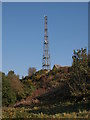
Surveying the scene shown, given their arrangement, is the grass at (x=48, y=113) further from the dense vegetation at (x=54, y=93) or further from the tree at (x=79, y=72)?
the tree at (x=79, y=72)

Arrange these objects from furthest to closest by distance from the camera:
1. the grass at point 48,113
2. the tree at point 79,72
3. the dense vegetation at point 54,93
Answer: the tree at point 79,72
the dense vegetation at point 54,93
the grass at point 48,113

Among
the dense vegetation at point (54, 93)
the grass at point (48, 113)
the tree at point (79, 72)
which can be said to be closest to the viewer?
the grass at point (48, 113)

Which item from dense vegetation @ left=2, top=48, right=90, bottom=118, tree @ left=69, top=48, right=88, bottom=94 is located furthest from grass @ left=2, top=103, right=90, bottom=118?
tree @ left=69, top=48, right=88, bottom=94

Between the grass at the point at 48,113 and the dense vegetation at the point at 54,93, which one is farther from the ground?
the dense vegetation at the point at 54,93

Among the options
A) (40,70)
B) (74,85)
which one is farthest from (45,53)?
(74,85)

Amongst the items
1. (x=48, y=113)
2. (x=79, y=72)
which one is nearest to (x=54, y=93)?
(x=79, y=72)

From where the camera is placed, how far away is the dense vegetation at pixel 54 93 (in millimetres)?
17502

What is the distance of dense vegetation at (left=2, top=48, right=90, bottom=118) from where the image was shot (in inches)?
689

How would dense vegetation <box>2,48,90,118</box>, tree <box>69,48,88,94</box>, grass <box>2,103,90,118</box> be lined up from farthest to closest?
tree <box>69,48,88,94</box>, dense vegetation <box>2,48,90,118</box>, grass <box>2,103,90,118</box>

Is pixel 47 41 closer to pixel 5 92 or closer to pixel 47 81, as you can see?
pixel 47 81

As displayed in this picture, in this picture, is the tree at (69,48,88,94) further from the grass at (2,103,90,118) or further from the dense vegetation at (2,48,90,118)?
the grass at (2,103,90,118)

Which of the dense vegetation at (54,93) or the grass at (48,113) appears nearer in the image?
the grass at (48,113)

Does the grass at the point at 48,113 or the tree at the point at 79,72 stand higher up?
the tree at the point at 79,72

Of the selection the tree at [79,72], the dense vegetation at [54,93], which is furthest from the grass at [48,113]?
the tree at [79,72]
